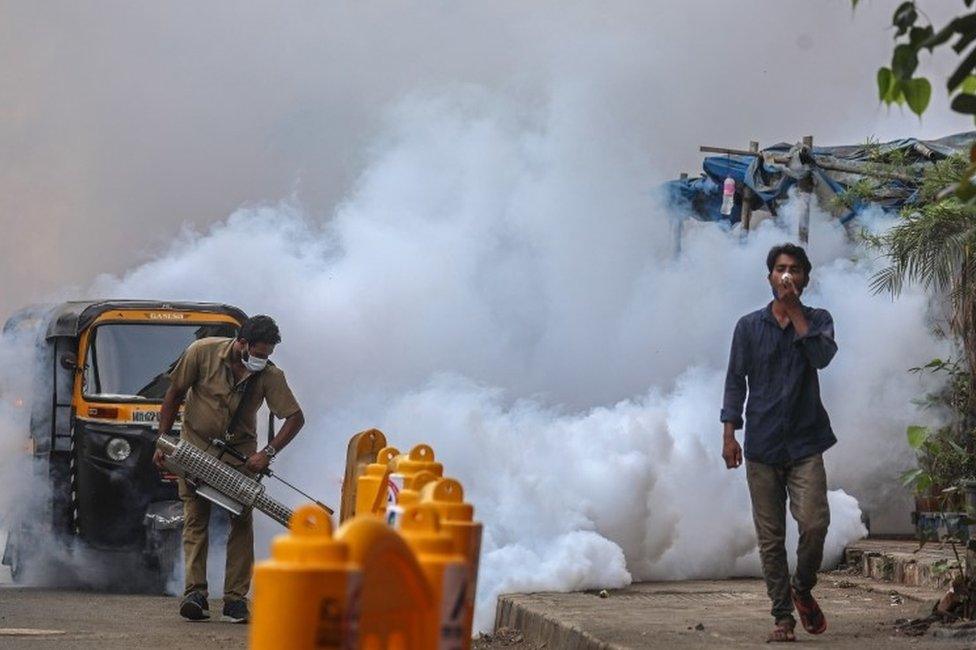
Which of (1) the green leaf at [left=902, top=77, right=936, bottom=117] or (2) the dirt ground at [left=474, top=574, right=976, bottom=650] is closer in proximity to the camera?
(1) the green leaf at [left=902, top=77, right=936, bottom=117]

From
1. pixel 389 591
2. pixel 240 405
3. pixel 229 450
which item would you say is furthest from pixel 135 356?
pixel 389 591

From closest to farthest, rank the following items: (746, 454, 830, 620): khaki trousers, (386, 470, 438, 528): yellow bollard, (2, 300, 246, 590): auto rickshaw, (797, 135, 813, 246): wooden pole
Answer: (386, 470, 438, 528): yellow bollard → (746, 454, 830, 620): khaki trousers → (2, 300, 246, 590): auto rickshaw → (797, 135, 813, 246): wooden pole

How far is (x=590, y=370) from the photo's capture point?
54.6 ft

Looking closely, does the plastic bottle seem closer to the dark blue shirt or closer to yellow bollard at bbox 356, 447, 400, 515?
the dark blue shirt

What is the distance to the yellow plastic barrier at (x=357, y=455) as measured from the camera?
7.45 m

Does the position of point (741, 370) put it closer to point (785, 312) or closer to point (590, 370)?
point (785, 312)

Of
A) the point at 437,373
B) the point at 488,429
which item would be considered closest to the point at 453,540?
the point at 488,429

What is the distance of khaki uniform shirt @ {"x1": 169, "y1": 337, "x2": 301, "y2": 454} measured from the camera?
9.84 metres

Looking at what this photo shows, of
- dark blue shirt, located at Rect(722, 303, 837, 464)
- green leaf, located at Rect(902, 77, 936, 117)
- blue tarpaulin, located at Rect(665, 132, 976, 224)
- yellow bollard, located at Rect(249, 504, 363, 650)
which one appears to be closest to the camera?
yellow bollard, located at Rect(249, 504, 363, 650)

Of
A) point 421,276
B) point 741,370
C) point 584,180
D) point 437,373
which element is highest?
point 584,180

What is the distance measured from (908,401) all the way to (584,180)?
5668 mm

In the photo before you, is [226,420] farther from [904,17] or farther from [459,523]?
[904,17]

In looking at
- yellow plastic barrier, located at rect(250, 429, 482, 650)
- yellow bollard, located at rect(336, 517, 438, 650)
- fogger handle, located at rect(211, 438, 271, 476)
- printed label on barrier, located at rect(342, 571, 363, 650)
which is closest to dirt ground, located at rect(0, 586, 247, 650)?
fogger handle, located at rect(211, 438, 271, 476)

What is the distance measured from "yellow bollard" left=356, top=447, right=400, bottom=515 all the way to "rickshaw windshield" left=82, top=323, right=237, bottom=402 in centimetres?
630
